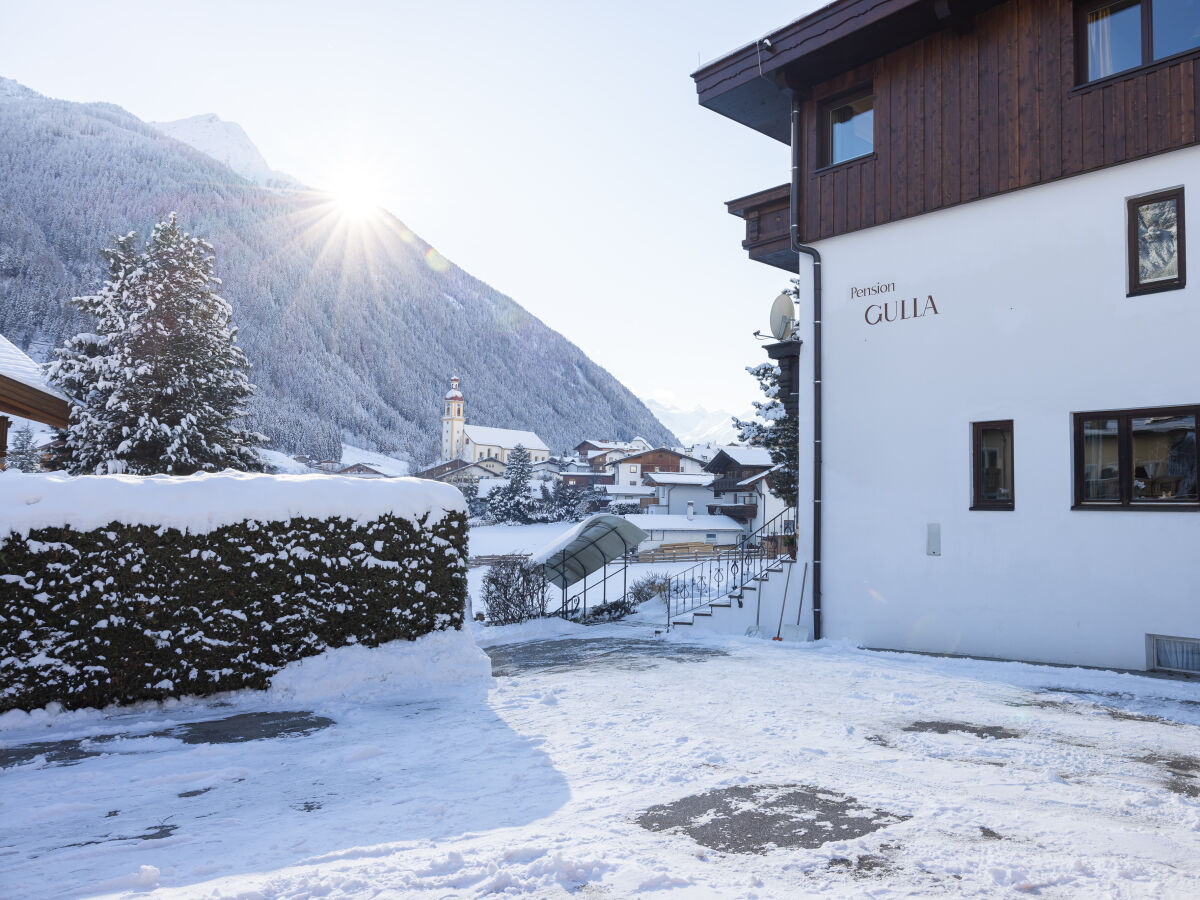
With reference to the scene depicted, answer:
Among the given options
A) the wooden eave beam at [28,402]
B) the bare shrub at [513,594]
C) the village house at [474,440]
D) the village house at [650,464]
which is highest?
the village house at [474,440]

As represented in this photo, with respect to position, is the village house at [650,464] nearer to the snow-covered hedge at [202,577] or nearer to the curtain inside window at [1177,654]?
the curtain inside window at [1177,654]

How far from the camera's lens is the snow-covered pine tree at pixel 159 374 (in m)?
19.5

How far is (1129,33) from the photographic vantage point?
10242 mm

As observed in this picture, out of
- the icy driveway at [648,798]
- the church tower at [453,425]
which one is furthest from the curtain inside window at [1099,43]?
the church tower at [453,425]

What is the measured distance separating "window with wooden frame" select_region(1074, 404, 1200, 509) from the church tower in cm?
15651

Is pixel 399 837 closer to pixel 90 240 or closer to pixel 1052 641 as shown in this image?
pixel 1052 641

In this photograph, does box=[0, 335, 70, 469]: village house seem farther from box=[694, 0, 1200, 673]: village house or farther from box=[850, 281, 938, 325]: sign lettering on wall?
box=[850, 281, 938, 325]: sign lettering on wall

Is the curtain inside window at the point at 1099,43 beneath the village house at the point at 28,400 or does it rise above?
above

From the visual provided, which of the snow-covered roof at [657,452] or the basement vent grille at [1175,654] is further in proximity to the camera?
the snow-covered roof at [657,452]

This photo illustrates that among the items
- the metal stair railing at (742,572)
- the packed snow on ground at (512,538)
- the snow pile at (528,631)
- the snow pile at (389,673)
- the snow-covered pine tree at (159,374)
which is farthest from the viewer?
the packed snow on ground at (512,538)

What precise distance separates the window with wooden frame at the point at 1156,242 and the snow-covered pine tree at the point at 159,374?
18500 millimetres

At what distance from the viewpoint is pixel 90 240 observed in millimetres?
164875

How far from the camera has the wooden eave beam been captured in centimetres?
973

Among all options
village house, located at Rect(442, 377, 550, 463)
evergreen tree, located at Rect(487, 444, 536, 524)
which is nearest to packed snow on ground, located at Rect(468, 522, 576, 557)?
evergreen tree, located at Rect(487, 444, 536, 524)
